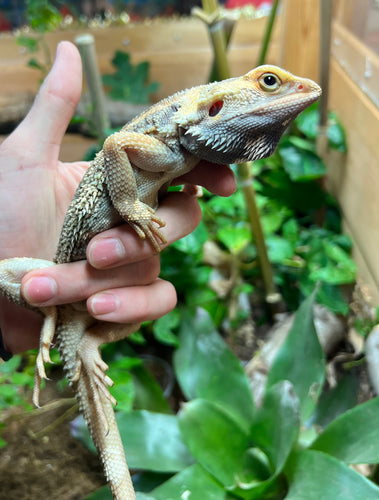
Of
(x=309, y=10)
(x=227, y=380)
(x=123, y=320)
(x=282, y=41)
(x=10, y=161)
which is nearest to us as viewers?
(x=123, y=320)

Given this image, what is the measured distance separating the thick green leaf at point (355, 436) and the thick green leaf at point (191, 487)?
0.81 ft

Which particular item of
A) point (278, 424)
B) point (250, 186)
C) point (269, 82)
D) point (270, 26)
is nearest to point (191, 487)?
point (278, 424)

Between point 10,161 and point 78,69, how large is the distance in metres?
0.24

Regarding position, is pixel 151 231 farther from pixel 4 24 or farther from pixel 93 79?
pixel 4 24

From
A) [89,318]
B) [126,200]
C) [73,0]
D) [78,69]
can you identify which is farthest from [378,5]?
[73,0]

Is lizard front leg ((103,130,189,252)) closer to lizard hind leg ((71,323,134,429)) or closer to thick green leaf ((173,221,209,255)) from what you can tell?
lizard hind leg ((71,323,134,429))

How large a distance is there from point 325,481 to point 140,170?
687mm

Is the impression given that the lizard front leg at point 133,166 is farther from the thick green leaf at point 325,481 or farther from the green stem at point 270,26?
the green stem at point 270,26

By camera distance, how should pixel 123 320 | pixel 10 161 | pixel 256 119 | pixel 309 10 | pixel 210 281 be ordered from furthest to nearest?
pixel 309 10 < pixel 210 281 < pixel 10 161 < pixel 123 320 < pixel 256 119

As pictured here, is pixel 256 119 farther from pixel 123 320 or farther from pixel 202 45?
pixel 202 45

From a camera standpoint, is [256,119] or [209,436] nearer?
[256,119]

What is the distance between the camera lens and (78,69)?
91 cm

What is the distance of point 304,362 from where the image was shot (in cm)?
111

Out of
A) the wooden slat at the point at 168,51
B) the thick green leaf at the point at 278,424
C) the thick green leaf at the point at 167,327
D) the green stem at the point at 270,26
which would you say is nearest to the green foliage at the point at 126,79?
the wooden slat at the point at 168,51
